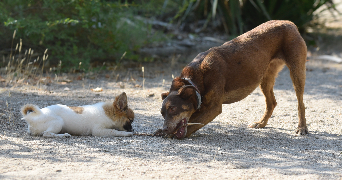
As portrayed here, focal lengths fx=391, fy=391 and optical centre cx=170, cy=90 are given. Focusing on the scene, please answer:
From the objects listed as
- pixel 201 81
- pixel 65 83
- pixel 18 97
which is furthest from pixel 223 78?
pixel 65 83

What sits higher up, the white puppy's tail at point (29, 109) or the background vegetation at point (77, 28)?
the background vegetation at point (77, 28)

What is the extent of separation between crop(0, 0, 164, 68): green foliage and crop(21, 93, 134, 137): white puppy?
3.54 meters

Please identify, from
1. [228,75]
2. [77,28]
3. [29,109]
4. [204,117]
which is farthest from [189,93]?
[77,28]

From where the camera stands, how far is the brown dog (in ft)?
15.7

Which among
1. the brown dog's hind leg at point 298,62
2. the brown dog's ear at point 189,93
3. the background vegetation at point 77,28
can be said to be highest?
the background vegetation at point 77,28

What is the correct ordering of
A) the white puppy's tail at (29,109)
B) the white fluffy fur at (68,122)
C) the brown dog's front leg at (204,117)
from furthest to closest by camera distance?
the brown dog's front leg at (204,117)
the white fluffy fur at (68,122)
the white puppy's tail at (29,109)

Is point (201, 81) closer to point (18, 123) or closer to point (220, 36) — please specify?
point (18, 123)

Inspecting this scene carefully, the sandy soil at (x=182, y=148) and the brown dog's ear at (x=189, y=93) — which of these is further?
the brown dog's ear at (x=189, y=93)

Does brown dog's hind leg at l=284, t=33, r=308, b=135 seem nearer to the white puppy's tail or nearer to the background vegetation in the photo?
the white puppy's tail

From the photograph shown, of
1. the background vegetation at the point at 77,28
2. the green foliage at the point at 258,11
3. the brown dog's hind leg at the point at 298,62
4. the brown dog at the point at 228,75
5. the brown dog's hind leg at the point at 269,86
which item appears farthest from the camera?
the green foliage at the point at 258,11

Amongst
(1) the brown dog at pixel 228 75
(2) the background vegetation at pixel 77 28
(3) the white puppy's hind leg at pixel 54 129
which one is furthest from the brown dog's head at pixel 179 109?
(2) the background vegetation at pixel 77 28

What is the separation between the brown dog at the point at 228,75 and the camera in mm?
4793

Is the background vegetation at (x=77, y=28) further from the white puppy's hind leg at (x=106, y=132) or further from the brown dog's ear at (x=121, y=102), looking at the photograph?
the white puppy's hind leg at (x=106, y=132)

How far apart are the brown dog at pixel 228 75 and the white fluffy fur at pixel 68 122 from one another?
0.69 metres
